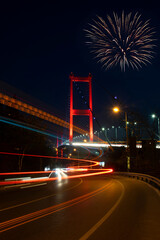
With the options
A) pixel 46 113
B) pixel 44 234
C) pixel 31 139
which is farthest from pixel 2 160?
pixel 44 234

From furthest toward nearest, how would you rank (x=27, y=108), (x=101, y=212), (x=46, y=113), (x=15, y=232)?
(x=46, y=113)
(x=27, y=108)
(x=101, y=212)
(x=15, y=232)

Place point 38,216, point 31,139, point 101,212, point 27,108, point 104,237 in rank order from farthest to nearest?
1. point 31,139
2. point 27,108
3. point 101,212
4. point 38,216
5. point 104,237

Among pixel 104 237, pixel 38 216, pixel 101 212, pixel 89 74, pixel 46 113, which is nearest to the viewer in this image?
pixel 104 237

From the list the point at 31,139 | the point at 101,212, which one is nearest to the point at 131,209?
the point at 101,212

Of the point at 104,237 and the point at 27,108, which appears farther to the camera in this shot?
the point at 27,108

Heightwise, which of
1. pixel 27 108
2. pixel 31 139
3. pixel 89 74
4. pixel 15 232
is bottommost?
pixel 15 232

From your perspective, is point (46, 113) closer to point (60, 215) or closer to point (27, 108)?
point (27, 108)

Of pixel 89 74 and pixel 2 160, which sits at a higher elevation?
pixel 89 74

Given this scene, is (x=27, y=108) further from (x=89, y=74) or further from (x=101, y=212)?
(x=89, y=74)

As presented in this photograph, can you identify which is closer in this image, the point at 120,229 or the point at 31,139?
the point at 120,229
